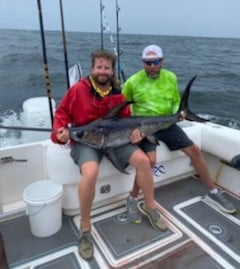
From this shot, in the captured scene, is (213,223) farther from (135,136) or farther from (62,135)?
(62,135)

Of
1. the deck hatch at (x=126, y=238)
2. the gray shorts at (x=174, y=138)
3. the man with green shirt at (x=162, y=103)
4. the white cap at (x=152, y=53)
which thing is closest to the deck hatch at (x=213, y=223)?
the man with green shirt at (x=162, y=103)

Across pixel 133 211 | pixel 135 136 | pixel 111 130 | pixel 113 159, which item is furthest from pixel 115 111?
pixel 133 211

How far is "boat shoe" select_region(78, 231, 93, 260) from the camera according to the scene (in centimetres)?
216

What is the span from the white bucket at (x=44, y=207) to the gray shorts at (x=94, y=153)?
0.31 metres

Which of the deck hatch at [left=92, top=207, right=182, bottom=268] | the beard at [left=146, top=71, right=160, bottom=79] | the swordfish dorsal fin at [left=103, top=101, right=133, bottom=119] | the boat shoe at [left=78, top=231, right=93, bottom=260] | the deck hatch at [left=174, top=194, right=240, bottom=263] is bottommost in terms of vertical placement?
the deck hatch at [left=174, top=194, right=240, bottom=263]

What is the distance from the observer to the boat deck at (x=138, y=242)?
213 cm

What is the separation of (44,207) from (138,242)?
0.76 metres

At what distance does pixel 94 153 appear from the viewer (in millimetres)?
2348

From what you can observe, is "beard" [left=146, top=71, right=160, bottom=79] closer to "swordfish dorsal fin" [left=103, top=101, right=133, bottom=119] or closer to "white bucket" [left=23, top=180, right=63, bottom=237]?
"swordfish dorsal fin" [left=103, top=101, right=133, bottom=119]

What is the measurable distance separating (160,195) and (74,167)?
980 millimetres

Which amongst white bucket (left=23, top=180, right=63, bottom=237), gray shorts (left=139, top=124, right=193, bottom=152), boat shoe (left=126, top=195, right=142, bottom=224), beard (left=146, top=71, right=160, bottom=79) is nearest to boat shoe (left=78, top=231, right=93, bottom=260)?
white bucket (left=23, top=180, right=63, bottom=237)

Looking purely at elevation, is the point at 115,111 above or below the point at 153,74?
below

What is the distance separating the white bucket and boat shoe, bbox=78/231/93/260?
0.28 m

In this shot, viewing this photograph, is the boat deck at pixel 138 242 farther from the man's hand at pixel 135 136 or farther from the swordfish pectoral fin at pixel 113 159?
the man's hand at pixel 135 136
